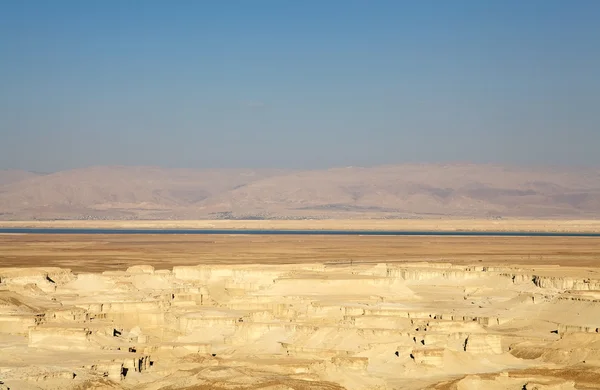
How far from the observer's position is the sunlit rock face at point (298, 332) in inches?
1775

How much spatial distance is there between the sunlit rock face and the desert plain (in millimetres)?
98

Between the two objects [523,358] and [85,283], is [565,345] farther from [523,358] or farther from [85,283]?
[85,283]

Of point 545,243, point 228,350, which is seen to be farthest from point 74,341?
point 545,243

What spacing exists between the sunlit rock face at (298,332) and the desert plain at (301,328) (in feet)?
0.32

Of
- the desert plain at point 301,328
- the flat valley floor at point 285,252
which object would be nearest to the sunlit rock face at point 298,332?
the desert plain at point 301,328

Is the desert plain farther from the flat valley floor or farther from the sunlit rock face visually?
the flat valley floor

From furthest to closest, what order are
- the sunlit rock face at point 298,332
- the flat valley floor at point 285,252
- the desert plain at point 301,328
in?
the flat valley floor at point 285,252 → the desert plain at point 301,328 → the sunlit rock face at point 298,332

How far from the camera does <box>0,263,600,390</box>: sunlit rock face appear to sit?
148ft

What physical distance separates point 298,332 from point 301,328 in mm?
358

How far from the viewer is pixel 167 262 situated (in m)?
117

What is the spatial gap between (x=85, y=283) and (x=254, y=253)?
5419 cm

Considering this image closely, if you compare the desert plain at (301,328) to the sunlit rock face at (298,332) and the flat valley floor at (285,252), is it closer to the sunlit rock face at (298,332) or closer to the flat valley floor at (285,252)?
the sunlit rock face at (298,332)

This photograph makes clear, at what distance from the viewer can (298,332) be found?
2215 inches

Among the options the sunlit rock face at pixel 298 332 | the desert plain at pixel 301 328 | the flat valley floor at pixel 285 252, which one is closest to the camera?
the sunlit rock face at pixel 298 332
